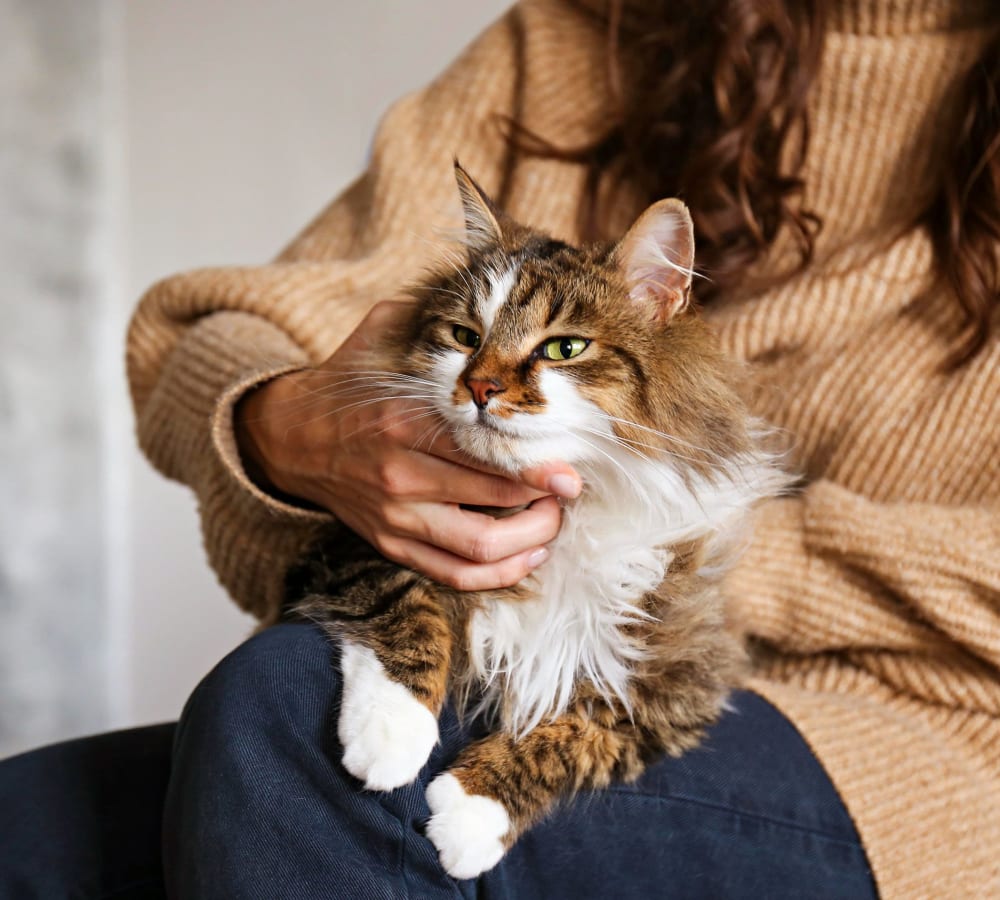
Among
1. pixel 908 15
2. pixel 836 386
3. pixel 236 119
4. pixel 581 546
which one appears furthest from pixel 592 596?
pixel 236 119

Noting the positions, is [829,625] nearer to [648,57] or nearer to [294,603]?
[294,603]

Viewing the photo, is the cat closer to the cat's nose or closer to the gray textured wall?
the cat's nose

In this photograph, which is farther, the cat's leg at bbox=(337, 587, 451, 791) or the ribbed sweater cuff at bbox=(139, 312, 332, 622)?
the ribbed sweater cuff at bbox=(139, 312, 332, 622)

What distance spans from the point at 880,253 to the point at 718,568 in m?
0.62

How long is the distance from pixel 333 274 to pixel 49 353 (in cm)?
150

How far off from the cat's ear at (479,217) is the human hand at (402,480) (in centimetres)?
14

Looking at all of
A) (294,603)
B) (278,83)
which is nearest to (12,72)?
(278,83)

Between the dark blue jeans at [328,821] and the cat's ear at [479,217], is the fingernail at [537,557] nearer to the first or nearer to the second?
the dark blue jeans at [328,821]

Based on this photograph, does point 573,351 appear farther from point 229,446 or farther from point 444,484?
point 229,446

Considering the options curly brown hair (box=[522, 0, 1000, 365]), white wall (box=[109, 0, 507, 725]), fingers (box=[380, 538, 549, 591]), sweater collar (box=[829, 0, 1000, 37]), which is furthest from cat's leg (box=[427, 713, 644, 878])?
white wall (box=[109, 0, 507, 725])

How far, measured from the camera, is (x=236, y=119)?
2.72 m

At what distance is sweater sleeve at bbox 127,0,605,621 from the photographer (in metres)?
1.42

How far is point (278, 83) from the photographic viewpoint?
268cm

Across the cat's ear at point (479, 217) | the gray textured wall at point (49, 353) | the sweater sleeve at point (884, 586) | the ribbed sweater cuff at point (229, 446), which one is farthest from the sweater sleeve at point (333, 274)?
the gray textured wall at point (49, 353)
